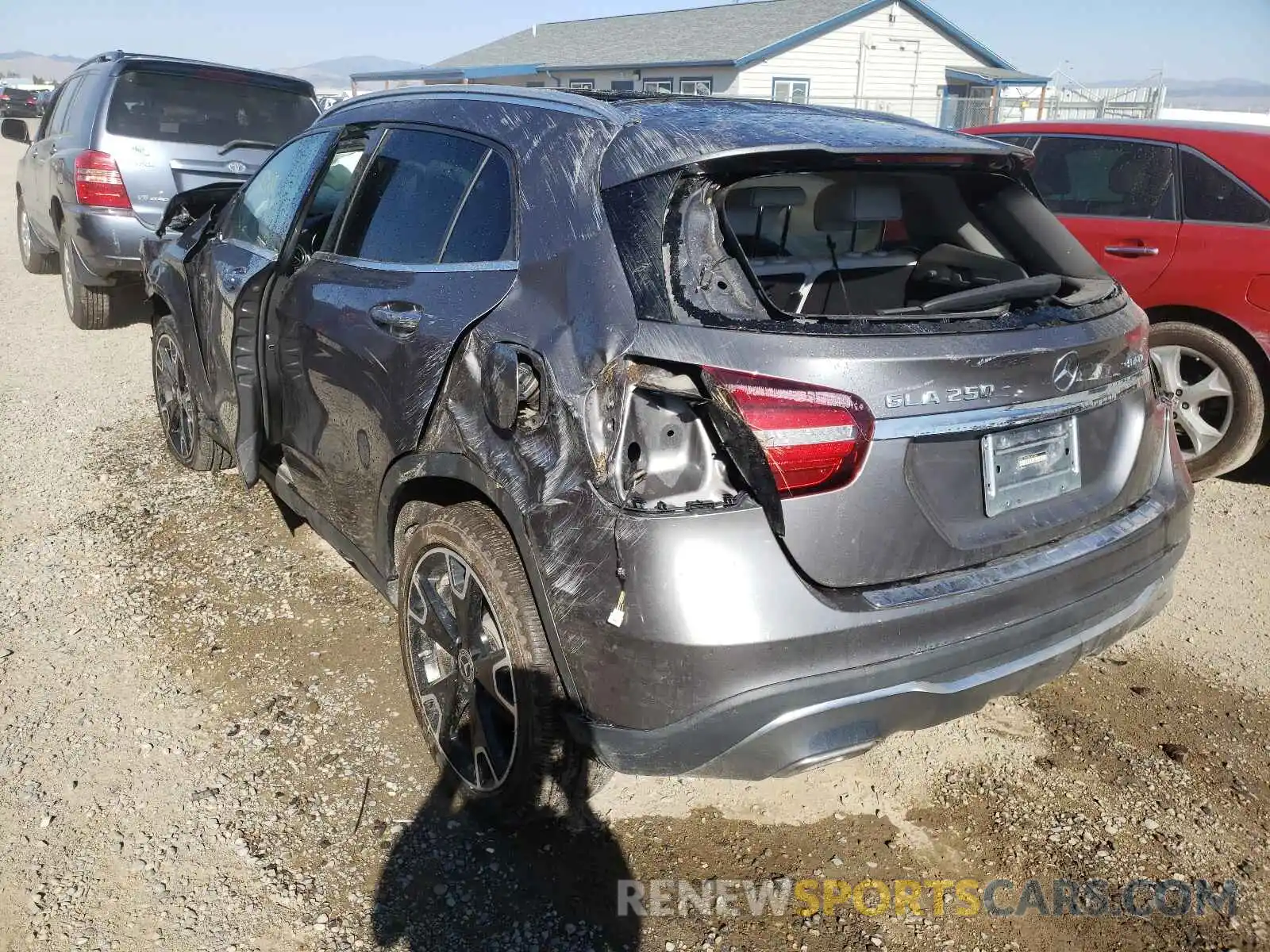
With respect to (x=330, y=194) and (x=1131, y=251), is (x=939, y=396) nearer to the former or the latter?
(x=330, y=194)

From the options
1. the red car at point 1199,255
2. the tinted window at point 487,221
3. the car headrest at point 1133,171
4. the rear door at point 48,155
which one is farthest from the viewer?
the rear door at point 48,155

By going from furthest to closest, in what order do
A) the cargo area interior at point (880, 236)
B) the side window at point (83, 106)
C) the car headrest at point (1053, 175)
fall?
the side window at point (83, 106) → the car headrest at point (1053, 175) → the cargo area interior at point (880, 236)

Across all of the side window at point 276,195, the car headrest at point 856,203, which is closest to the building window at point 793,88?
the side window at point 276,195

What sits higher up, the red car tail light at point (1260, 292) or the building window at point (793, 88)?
the building window at point (793, 88)

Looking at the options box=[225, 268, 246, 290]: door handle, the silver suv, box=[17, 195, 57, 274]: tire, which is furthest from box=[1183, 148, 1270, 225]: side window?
box=[17, 195, 57, 274]: tire

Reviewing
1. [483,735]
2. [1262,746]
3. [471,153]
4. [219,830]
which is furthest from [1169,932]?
[471,153]

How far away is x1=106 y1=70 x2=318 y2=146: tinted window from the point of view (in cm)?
720

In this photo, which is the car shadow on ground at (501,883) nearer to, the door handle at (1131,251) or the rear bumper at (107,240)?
the door handle at (1131,251)

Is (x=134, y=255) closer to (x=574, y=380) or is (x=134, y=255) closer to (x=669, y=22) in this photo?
(x=574, y=380)

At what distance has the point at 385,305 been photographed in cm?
286

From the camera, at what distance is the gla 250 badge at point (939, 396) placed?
2.07 metres

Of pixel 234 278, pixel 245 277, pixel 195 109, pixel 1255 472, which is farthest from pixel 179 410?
pixel 1255 472

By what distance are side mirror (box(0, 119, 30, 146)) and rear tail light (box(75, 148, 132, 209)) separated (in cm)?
327

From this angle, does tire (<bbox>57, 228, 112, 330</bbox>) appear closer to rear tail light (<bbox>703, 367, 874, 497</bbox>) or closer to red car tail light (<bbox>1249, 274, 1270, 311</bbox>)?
rear tail light (<bbox>703, 367, 874, 497</bbox>)
